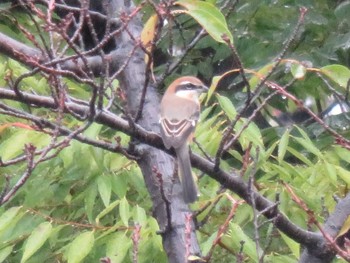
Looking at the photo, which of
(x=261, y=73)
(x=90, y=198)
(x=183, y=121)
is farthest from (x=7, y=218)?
(x=261, y=73)

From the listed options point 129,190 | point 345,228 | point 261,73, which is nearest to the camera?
point 345,228

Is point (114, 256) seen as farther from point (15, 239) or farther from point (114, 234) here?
point (15, 239)

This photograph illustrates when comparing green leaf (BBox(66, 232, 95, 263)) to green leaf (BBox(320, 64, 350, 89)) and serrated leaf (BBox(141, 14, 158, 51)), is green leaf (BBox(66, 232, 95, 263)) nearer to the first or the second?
serrated leaf (BBox(141, 14, 158, 51))

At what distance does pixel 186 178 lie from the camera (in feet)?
12.9

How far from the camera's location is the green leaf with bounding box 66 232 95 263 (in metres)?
4.18

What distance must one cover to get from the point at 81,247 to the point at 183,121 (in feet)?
3.11

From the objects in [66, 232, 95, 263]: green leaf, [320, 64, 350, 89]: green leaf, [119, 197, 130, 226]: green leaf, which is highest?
[320, 64, 350, 89]: green leaf

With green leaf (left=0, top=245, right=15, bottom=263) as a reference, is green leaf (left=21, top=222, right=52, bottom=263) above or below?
above

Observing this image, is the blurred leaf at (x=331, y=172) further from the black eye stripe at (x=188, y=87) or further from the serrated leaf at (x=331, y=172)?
the black eye stripe at (x=188, y=87)

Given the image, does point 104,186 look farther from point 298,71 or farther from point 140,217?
point 298,71

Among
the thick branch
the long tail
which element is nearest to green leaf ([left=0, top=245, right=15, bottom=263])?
the long tail

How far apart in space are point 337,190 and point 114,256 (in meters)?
1.19

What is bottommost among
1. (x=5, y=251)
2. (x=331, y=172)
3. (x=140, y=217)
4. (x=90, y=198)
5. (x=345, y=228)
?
(x=5, y=251)

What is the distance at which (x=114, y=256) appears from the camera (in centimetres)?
420
